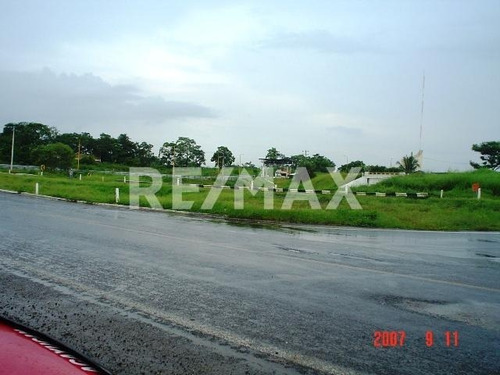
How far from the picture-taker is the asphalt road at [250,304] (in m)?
3.94

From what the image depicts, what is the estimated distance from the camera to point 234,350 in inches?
160

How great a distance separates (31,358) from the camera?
2.37 meters

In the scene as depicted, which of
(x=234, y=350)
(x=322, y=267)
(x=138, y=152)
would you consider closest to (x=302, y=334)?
(x=234, y=350)

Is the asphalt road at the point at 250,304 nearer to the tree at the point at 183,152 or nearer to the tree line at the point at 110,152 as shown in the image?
the tree line at the point at 110,152

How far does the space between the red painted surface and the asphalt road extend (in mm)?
1122

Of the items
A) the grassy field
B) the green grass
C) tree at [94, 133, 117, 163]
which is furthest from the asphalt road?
tree at [94, 133, 117, 163]

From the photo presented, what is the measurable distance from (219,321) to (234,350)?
839mm

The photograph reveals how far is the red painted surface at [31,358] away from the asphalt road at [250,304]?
112 cm

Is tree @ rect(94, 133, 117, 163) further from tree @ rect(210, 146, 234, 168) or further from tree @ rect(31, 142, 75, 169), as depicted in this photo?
tree @ rect(31, 142, 75, 169)

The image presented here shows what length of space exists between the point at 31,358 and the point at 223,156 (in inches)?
4388

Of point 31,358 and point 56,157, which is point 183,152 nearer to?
point 56,157

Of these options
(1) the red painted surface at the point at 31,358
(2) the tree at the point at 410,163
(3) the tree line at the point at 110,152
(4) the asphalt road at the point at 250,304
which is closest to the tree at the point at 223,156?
(3) the tree line at the point at 110,152

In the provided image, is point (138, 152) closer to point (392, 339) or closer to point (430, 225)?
point (430, 225)

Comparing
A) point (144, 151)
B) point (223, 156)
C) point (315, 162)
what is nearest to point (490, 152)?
point (315, 162)
